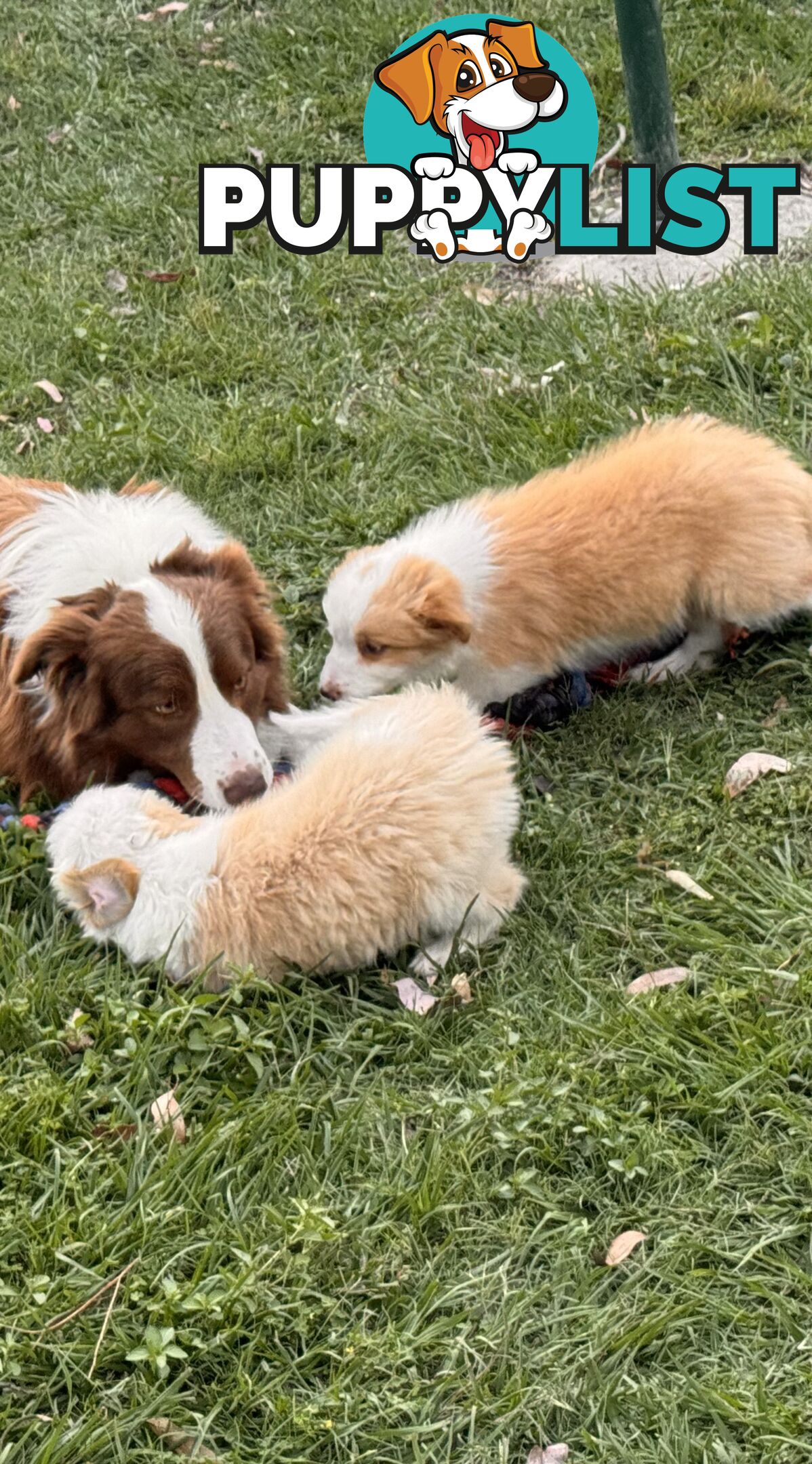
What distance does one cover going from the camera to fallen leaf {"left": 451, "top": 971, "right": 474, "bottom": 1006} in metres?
3.18

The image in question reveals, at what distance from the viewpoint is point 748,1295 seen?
2.57 metres

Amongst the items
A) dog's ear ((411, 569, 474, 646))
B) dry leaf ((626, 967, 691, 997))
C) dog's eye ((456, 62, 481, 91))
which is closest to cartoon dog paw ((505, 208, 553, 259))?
dog's eye ((456, 62, 481, 91))

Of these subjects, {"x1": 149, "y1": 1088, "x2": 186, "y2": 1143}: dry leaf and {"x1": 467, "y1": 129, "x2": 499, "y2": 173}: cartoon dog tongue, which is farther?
{"x1": 467, "y1": 129, "x2": 499, "y2": 173}: cartoon dog tongue

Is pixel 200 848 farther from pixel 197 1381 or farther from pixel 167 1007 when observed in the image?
pixel 197 1381

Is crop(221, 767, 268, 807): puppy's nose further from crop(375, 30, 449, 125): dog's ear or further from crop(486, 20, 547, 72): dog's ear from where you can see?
crop(486, 20, 547, 72): dog's ear

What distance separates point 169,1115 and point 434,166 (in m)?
4.85

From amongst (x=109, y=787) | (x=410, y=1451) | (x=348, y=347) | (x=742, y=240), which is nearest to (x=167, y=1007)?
(x=109, y=787)

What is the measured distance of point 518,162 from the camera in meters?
6.21

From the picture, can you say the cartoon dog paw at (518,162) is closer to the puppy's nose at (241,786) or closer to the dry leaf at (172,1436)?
the puppy's nose at (241,786)

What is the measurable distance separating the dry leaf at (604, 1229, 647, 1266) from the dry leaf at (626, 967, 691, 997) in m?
0.58

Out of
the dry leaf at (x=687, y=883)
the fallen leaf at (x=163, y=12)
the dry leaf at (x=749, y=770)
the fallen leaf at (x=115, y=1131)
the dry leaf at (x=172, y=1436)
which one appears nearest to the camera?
the dry leaf at (x=172, y=1436)

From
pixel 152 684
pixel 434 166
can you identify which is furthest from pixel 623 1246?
pixel 434 166

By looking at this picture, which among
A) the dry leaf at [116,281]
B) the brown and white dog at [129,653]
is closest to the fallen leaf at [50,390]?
the dry leaf at [116,281]

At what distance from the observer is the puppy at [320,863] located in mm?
3084
